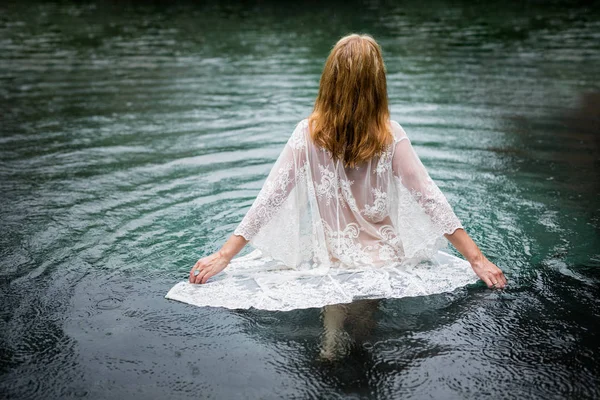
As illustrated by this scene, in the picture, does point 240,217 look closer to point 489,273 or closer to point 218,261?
point 218,261

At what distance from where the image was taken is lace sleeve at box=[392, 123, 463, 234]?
3.96 m

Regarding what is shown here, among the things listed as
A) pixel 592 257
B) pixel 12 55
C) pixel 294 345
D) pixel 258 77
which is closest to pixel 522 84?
pixel 258 77

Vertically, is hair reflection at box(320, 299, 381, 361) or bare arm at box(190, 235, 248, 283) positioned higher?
bare arm at box(190, 235, 248, 283)

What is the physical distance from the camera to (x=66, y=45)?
52.3 feet

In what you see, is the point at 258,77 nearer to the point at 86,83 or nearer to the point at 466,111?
the point at 86,83

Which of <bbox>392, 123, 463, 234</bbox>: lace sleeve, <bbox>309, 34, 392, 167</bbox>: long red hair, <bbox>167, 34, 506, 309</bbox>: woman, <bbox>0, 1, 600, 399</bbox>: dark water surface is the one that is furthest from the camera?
<bbox>392, 123, 463, 234</bbox>: lace sleeve

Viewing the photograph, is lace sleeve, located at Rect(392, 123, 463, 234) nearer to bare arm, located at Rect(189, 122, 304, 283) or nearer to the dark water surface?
the dark water surface

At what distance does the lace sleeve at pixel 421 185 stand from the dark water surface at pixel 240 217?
473mm

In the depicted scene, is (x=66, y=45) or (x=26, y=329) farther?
(x=66, y=45)

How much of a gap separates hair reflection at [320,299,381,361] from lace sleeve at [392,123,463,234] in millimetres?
630

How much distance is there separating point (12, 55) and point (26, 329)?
39.8 feet

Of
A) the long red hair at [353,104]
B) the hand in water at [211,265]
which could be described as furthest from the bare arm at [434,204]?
the hand in water at [211,265]

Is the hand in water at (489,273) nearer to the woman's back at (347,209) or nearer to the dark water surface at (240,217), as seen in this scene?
the dark water surface at (240,217)

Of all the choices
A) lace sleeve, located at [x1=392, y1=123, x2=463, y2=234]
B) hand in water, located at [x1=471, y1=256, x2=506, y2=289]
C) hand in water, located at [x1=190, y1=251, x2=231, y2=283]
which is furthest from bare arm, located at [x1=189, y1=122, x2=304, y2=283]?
hand in water, located at [x1=471, y1=256, x2=506, y2=289]
